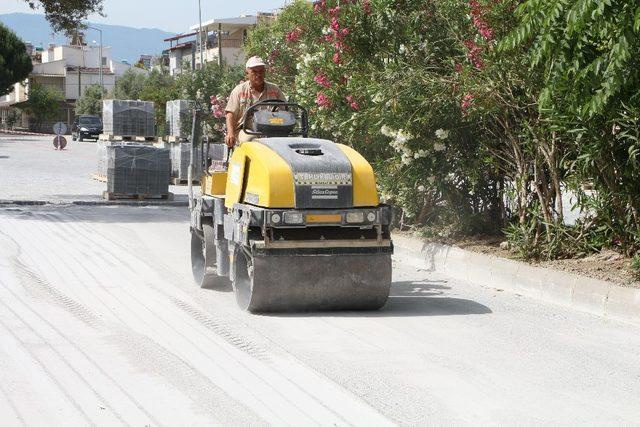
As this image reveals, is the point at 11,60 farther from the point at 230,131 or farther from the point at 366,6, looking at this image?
the point at 230,131

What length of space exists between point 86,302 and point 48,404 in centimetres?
377

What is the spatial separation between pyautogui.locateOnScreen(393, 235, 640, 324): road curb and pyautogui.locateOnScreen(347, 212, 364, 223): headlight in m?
2.29

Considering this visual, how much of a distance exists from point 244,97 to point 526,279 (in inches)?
129

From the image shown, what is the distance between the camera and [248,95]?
1112 cm

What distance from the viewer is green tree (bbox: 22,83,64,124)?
11062 cm

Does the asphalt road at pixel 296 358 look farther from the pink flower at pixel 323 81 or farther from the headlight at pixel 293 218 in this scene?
the pink flower at pixel 323 81

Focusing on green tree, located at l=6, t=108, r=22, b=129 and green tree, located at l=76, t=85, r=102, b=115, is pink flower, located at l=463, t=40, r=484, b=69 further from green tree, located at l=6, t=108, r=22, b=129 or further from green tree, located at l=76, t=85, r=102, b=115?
green tree, located at l=6, t=108, r=22, b=129

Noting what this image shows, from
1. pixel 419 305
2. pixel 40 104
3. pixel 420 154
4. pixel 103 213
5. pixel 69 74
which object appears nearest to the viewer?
pixel 419 305

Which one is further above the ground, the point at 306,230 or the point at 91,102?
the point at 91,102

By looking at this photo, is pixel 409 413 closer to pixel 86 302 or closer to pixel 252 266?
pixel 252 266

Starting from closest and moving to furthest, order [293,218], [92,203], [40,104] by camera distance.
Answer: [293,218], [92,203], [40,104]

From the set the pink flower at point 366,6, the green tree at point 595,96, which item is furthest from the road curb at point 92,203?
the green tree at point 595,96

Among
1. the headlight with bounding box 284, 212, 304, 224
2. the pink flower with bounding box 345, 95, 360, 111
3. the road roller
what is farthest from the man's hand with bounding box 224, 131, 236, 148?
the pink flower with bounding box 345, 95, 360, 111

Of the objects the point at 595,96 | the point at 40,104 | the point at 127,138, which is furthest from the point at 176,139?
the point at 40,104
